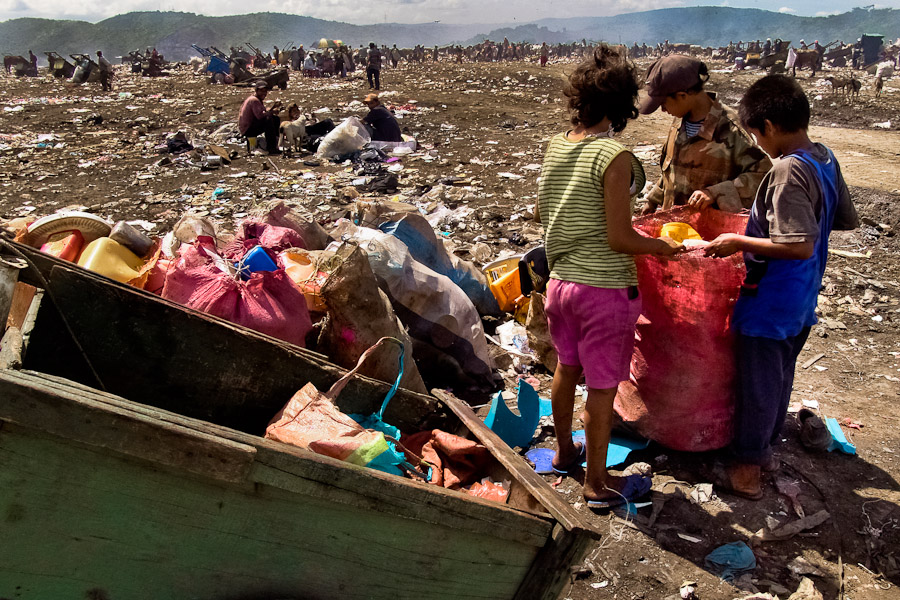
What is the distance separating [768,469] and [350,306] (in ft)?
6.15

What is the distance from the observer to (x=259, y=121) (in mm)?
9273

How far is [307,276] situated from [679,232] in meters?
1.70

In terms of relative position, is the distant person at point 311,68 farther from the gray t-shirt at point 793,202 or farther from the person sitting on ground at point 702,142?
the gray t-shirt at point 793,202

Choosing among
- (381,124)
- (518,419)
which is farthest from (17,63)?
(518,419)

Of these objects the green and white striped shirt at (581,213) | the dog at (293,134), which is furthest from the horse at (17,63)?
the green and white striped shirt at (581,213)

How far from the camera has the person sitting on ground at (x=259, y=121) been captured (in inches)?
364

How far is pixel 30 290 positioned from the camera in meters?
2.00

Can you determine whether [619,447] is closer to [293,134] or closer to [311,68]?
[293,134]

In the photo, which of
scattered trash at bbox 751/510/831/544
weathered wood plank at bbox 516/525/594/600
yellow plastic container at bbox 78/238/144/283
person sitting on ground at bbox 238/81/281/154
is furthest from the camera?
person sitting on ground at bbox 238/81/281/154

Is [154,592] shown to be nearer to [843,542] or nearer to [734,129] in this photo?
[843,542]

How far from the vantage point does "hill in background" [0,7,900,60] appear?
79562mm

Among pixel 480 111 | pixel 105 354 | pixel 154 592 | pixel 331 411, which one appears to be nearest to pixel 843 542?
pixel 331 411

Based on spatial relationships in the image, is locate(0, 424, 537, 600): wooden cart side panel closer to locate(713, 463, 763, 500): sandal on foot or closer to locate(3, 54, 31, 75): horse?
locate(713, 463, 763, 500): sandal on foot

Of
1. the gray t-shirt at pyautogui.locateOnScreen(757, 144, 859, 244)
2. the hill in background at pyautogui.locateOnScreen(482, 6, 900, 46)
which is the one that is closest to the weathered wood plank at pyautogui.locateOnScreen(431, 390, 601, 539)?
the gray t-shirt at pyautogui.locateOnScreen(757, 144, 859, 244)
